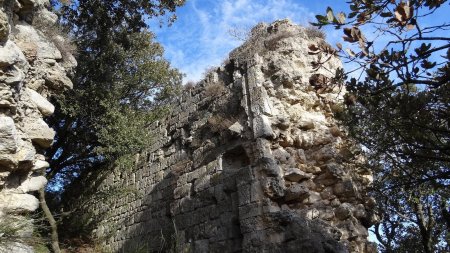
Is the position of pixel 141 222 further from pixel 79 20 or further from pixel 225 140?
pixel 79 20

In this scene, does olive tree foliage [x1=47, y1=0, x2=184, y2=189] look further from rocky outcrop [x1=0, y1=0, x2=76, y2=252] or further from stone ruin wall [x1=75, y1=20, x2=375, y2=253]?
rocky outcrop [x1=0, y1=0, x2=76, y2=252]

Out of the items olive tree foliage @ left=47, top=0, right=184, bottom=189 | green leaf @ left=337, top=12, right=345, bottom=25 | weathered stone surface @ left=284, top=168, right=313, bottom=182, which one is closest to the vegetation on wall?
olive tree foliage @ left=47, top=0, right=184, bottom=189

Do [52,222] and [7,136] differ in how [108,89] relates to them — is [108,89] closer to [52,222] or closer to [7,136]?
[52,222]

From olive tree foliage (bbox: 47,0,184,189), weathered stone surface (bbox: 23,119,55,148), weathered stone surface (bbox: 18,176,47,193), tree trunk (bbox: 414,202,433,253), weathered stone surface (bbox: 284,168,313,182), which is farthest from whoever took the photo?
tree trunk (bbox: 414,202,433,253)

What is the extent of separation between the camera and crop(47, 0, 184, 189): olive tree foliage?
32.1 ft

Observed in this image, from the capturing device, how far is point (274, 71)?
8312 millimetres

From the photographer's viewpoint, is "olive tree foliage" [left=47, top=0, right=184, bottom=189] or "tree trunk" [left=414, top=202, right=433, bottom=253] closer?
"olive tree foliage" [left=47, top=0, right=184, bottom=189]

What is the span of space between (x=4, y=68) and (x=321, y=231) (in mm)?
4825

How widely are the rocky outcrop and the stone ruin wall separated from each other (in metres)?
1.95

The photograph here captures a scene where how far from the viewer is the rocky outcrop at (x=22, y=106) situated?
14.5 feet

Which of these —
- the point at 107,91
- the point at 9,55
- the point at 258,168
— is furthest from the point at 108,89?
the point at 9,55

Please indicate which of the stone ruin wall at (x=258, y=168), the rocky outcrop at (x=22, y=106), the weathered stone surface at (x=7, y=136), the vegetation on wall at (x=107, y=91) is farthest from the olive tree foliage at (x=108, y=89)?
the weathered stone surface at (x=7, y=136)

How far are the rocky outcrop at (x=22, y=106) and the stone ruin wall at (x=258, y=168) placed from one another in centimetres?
195

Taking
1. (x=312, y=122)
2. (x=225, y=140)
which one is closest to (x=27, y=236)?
(x=225, y=140)
